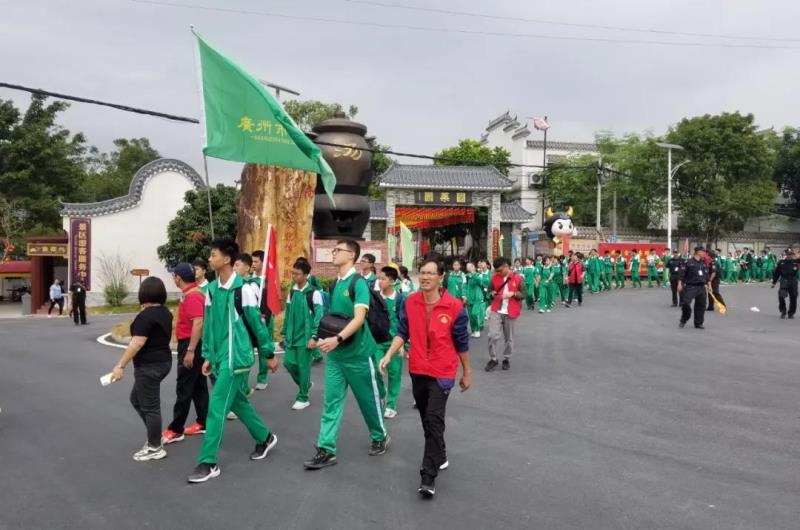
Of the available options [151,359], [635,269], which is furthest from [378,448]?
[635,269]

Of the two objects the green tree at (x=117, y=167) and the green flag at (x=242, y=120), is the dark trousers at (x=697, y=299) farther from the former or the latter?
the green tree at (x=117, y=167)

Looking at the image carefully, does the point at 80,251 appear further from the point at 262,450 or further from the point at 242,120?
the point at 262,450

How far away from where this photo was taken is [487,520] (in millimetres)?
3795

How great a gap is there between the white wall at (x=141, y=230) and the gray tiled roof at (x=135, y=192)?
17 centimetres

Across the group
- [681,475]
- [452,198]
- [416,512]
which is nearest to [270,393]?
[416,512]

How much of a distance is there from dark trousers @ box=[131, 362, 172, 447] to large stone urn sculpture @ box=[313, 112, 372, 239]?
1630cm

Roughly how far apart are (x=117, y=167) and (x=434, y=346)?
49.5 meters

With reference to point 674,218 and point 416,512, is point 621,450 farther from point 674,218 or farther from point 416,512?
point 674,218

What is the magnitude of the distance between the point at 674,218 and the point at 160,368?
41.7 meters

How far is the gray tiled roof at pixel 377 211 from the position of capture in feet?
119

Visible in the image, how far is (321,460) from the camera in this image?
4.74 metres

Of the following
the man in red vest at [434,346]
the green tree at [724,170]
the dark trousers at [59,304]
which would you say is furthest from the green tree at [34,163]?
the green tree at [724,170]

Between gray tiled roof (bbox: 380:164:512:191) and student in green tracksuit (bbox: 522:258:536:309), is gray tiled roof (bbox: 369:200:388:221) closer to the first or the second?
gray tiled roof (bbox: 380:164:512:191)

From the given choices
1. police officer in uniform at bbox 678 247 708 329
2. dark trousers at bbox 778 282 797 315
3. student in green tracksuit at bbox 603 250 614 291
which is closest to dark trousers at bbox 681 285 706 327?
police officer in uniform at bbox 678 247 708 329
